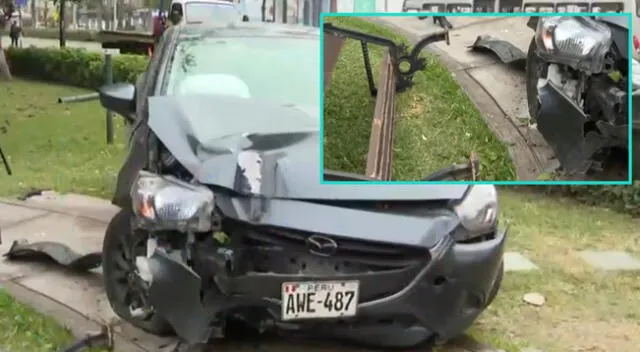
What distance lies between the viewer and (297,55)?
542 centimetres

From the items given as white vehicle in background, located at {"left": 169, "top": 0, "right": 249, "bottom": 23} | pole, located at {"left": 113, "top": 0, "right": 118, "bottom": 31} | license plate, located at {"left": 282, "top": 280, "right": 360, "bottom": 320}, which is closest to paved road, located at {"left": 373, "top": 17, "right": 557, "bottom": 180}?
license plate, located at {"left": 282, "top": 280, "right": 360, "bottom": 320}

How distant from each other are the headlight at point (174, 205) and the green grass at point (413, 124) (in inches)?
44.3

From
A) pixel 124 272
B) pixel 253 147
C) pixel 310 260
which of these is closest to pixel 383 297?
pixel 310 260

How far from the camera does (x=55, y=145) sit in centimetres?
1241

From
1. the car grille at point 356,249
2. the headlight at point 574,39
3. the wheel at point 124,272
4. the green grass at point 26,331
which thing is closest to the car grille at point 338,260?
the car grille at point 356,249

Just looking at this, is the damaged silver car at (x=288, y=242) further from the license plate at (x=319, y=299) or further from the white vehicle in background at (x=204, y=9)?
the white vehicle in background at (x=204, y=9)

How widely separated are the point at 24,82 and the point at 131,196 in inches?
695

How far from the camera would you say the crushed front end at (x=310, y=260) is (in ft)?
13.3

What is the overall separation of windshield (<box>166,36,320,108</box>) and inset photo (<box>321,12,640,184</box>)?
1.89 meters

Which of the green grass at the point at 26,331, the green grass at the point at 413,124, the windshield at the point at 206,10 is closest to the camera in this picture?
the green grass at the point at 413,124

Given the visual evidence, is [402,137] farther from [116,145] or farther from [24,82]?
[24,82]

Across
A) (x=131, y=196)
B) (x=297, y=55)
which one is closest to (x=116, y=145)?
(x=297, y=55)

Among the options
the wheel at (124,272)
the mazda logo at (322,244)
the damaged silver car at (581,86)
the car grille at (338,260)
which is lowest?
Result: the wheel at (124,272)

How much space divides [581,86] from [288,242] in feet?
6.09
